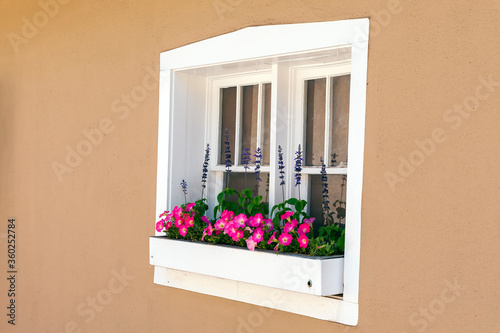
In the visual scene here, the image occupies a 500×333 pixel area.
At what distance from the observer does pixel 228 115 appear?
3.87m

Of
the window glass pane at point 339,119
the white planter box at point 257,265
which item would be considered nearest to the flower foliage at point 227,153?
the white planter box at point 257,265

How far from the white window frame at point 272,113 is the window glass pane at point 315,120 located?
11 cm

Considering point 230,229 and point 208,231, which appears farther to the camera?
point 208,231

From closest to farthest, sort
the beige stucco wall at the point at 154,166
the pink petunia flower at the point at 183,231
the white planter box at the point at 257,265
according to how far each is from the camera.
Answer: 1. the beige stucco wall at the point at 154,166
2. the white planter box at the point at 257,265
3. the pink petunia flower at the point at 183,231

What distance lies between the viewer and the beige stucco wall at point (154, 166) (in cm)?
250

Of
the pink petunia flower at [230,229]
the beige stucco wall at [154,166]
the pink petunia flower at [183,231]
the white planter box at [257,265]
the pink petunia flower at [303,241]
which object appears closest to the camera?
the beige stucco wall at [154,166]

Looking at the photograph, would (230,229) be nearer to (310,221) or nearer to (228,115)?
(310,221)

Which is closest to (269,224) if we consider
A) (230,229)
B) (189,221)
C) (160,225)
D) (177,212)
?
(230,229)

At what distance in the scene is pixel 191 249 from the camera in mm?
3396

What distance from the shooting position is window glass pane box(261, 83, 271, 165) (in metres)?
3.62

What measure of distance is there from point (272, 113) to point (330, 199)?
1.77ft

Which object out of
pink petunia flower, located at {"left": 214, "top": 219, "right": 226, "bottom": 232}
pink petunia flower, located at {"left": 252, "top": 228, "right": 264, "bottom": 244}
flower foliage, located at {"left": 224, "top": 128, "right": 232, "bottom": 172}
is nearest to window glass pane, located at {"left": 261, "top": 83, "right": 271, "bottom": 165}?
flower foliage, located at {"left": 224, "top": 128, "right": 232, "bottom": 172}

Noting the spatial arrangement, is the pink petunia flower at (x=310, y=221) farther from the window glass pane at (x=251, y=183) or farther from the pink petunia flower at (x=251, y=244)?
the window glass pane at (x=251, y=183)

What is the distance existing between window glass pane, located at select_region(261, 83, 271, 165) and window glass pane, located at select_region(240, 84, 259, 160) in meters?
0.06
